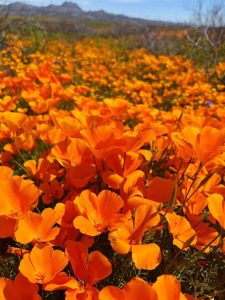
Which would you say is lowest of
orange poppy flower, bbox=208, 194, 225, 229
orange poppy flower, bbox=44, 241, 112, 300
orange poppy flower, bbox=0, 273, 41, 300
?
orange poppy flower, bbox=0, 273, 41, 300

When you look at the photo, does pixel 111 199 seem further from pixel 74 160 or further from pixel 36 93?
pixel 36 93

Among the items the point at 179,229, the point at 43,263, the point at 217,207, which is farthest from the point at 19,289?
the point at 217,207

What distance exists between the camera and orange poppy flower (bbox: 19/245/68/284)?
3.37ft

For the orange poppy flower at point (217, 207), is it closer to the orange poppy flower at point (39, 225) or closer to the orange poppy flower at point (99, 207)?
the orange poppy flower at point (99, 207)

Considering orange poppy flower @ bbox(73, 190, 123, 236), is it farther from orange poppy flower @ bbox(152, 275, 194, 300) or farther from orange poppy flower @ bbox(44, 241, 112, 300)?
orange poppy flower @ bbox(152, 275, 194, 300)

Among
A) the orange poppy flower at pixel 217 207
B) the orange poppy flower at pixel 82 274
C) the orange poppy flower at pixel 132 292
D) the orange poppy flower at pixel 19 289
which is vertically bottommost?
the orange poppy flower at pixel 19 289

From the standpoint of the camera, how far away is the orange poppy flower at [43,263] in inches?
40.5

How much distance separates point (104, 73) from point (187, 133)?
6686 millimetres

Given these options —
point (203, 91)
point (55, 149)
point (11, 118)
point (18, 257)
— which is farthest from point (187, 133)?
point (203, 91)

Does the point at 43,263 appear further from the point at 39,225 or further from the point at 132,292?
the point at 132,292

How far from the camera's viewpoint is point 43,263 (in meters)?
1.07

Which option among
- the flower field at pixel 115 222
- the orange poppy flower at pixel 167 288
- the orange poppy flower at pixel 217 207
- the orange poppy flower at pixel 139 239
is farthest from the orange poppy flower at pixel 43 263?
the orange poppy flower at pixel 217 207

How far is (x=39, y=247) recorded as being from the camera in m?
1.11

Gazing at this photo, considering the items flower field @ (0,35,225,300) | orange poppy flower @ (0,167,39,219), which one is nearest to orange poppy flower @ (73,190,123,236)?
flower field @ (0,35,225,300)
